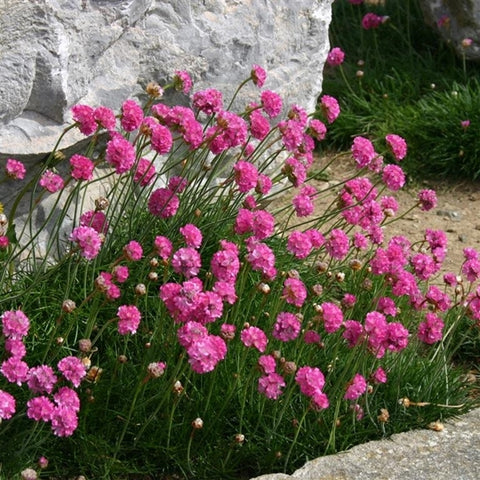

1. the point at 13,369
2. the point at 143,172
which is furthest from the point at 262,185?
the point at 13,369

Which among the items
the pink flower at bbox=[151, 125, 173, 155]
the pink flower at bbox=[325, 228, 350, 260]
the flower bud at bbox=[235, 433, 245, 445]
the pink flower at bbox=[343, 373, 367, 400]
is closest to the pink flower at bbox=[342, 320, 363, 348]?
the pink flower at bbox=[343, 373, 367, 400]

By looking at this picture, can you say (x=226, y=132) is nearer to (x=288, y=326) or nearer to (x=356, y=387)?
(x=288, y=326)

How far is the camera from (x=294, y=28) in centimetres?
482

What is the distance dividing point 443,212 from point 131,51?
201 centimetres

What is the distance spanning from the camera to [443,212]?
17.4 ft

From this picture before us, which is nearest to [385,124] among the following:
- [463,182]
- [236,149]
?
[463,182]

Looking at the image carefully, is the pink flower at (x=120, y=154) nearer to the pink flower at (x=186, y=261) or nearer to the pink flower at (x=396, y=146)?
the pink flower at (x=186, y=261)

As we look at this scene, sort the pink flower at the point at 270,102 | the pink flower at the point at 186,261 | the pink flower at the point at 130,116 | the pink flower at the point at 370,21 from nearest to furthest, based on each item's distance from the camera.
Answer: the pink flower at the point at 186,261 → the pink flower at the point at 130,116 → the pink flower at the point at 270,102 → the pink flower at the point at 370,21

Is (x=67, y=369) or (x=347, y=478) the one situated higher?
(x=67, y=369)

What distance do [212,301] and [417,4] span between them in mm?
4675

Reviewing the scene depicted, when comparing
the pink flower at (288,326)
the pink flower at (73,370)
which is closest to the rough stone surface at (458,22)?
the pink flower at (288,326)

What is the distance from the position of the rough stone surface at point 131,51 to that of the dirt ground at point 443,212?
0.69 m

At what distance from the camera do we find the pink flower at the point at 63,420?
2.56 metres

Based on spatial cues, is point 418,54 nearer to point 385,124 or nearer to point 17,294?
point 385,124
